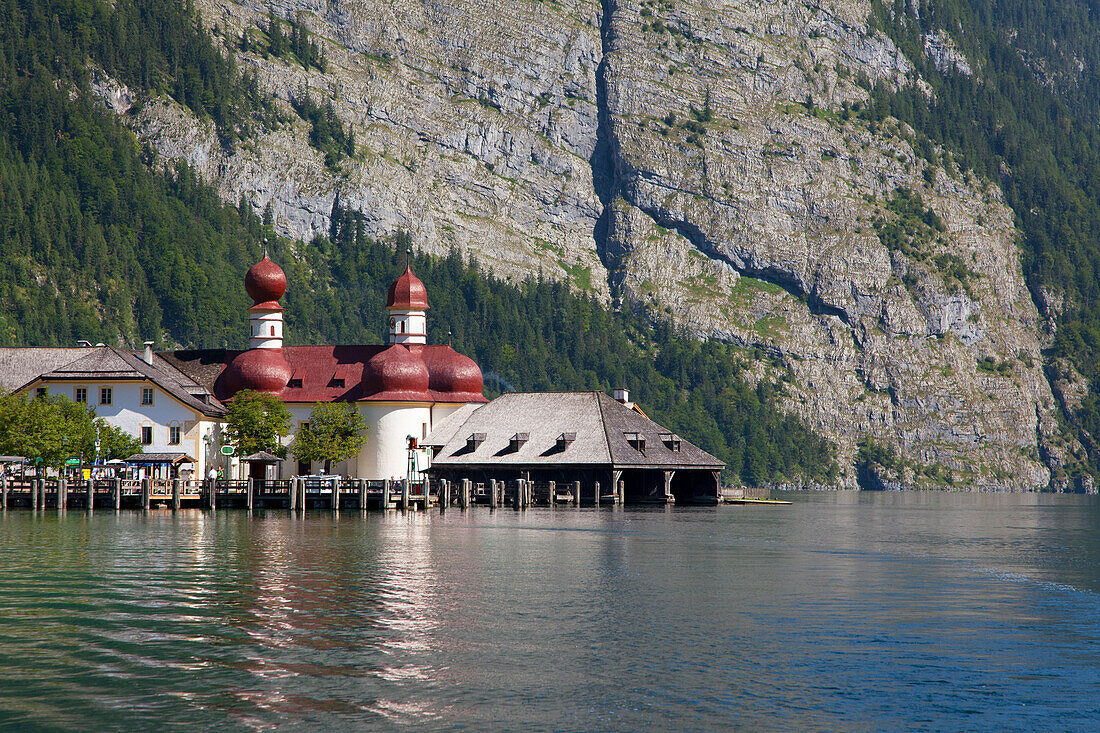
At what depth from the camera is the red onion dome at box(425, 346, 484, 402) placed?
11794 centimetres

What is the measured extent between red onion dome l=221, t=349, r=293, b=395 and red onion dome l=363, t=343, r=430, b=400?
845 centimetres

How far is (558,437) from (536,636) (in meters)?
73.8

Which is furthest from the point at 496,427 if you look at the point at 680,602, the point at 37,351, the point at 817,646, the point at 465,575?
the point at 817,646

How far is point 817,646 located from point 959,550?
34.6 m

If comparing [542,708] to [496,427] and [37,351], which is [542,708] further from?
[37,351]

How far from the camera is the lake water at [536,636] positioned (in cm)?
2558

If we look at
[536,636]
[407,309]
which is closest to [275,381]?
[407,309]

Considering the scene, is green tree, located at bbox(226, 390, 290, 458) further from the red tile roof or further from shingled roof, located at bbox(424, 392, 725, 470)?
shingled roof, located at bbox(424, 392, 725, 470)

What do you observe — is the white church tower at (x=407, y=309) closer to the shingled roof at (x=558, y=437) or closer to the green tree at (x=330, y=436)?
the shingled roof at (x=558, y=437)

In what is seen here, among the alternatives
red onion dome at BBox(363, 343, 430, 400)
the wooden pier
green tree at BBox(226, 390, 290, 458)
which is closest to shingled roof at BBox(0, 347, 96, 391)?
green tree at BBox(226, 390, 290, 458)

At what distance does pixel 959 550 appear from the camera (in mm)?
64125

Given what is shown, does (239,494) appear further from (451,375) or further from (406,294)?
(406,294)

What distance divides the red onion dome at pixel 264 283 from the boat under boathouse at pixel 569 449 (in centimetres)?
2077

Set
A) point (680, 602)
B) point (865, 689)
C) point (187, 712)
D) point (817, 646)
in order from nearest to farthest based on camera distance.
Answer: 1. point (187, 712)
2. point (865, 689)
3. point (817, 646)
4. point (680, 602)
